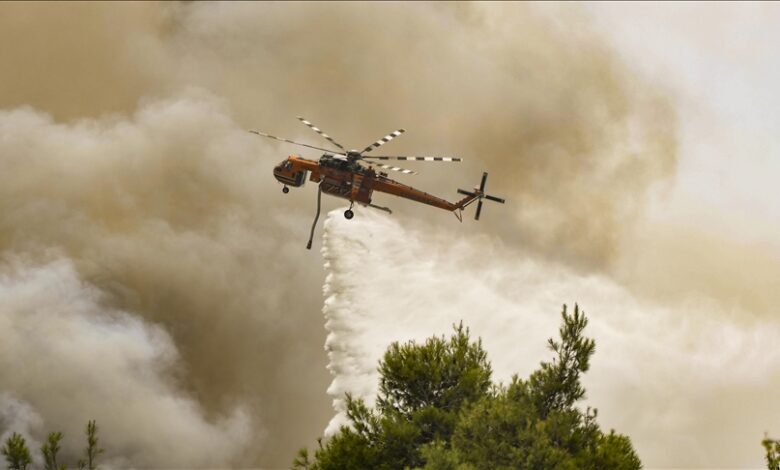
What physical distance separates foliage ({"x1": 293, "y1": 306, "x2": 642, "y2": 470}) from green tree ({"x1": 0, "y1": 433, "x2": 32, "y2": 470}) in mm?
Answer: 17595

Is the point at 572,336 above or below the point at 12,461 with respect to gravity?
above

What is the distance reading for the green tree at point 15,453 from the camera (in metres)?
51.3

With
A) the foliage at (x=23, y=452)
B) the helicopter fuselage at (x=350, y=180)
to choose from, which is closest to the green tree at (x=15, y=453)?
the foliage at (x=23, y=452)

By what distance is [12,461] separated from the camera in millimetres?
51469

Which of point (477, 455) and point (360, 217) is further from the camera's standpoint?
point (360, 217)

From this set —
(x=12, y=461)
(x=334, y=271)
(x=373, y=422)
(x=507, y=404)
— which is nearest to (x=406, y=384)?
(x=373, y=422)

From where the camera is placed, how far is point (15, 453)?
51469 mm

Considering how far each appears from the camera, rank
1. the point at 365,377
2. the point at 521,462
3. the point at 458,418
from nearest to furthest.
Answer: the point at 521,462 < the point at 458,418 < the point at 365,377

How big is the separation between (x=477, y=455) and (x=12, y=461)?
2401 centimetres

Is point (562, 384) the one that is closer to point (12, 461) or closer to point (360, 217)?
point (12, 461)

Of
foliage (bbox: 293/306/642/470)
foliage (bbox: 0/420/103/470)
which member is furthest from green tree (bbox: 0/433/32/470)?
foliage (bbox: 293/306/642/470)

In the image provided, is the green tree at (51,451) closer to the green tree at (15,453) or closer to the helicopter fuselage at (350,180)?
the green tree at (15,453)

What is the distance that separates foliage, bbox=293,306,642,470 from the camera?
2242 inches

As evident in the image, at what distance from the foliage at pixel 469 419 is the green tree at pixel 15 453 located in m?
17.6
